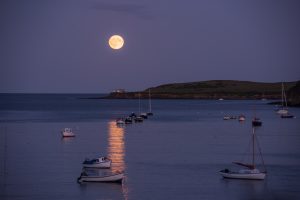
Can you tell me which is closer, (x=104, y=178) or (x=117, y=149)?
(x=104, y=178)

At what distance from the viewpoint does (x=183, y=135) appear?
80.9 meters

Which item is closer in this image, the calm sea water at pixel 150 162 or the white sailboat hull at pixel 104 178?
the calm sea water at pixel 150 162

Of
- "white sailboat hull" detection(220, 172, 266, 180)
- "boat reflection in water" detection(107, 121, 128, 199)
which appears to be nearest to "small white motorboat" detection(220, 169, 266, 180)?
"white sailboat hull" detection(220, 172, 266, 180)

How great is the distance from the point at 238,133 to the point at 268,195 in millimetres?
45583

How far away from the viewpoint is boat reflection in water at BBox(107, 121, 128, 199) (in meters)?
49.6

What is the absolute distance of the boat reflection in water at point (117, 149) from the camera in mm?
49631

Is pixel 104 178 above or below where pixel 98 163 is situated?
below

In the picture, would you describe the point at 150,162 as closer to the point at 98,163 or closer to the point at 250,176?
the point at 98,163

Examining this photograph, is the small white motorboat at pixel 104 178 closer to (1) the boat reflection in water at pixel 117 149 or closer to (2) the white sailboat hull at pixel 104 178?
(2) the white sailboat hull at pixel 104 178

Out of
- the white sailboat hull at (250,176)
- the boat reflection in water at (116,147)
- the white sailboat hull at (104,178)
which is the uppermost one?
the boat reflection in water at (116,147)

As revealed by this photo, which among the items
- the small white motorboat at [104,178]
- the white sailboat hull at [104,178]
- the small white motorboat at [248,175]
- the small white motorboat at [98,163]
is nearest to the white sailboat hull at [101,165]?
the small white motorboat at [98,163]

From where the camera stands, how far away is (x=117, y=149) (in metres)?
63.5

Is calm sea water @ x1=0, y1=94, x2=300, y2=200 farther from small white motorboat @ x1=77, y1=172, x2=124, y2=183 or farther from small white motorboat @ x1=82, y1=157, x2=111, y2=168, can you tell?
small white motorboat @ x1=82, y1=157, x2=111, y2=168

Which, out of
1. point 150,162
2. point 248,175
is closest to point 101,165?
point 150,162
